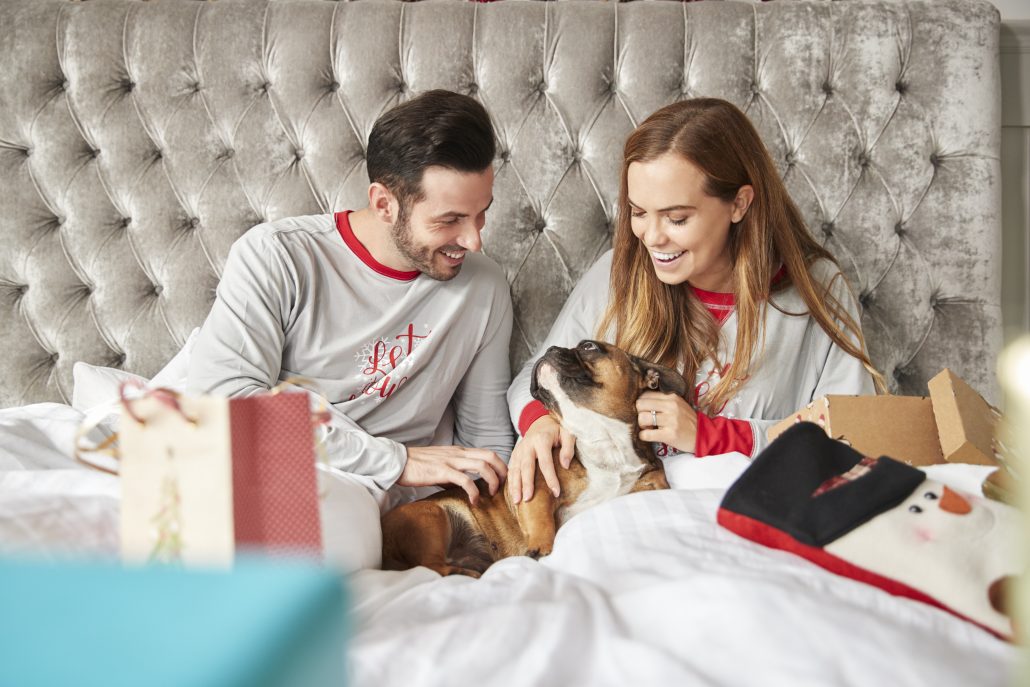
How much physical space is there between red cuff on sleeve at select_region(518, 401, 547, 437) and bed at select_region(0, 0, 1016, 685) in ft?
1.16

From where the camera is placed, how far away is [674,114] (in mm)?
1805

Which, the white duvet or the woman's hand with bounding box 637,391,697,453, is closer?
the white duvet

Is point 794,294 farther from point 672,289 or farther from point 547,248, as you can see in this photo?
point 547,248

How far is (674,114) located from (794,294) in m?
0.53

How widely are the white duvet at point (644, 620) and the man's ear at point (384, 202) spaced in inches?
35.3

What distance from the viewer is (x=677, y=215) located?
1.78 meters

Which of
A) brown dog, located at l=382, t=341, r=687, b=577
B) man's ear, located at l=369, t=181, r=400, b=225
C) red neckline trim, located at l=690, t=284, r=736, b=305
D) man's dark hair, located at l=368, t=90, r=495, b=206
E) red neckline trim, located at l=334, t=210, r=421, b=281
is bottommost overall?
brown dog, located at l=382, t=341, r=687, b=577

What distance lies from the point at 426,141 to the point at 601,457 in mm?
813

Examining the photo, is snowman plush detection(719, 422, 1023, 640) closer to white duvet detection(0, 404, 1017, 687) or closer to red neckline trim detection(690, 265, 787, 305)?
white duvet detection(0, 404, 1017, 687)

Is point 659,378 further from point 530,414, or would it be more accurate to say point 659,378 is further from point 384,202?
point 384,202

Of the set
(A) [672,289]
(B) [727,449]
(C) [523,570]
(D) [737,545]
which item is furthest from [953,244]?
(C) [523,570]

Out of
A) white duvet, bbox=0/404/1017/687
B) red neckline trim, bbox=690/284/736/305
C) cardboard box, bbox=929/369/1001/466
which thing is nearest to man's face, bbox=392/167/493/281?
red neckline trim, bbox=690/284/736/305

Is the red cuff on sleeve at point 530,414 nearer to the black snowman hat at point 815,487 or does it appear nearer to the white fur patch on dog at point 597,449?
the white fur patch on dog at point 597,449

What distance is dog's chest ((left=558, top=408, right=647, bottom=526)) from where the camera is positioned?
1.73 metres
